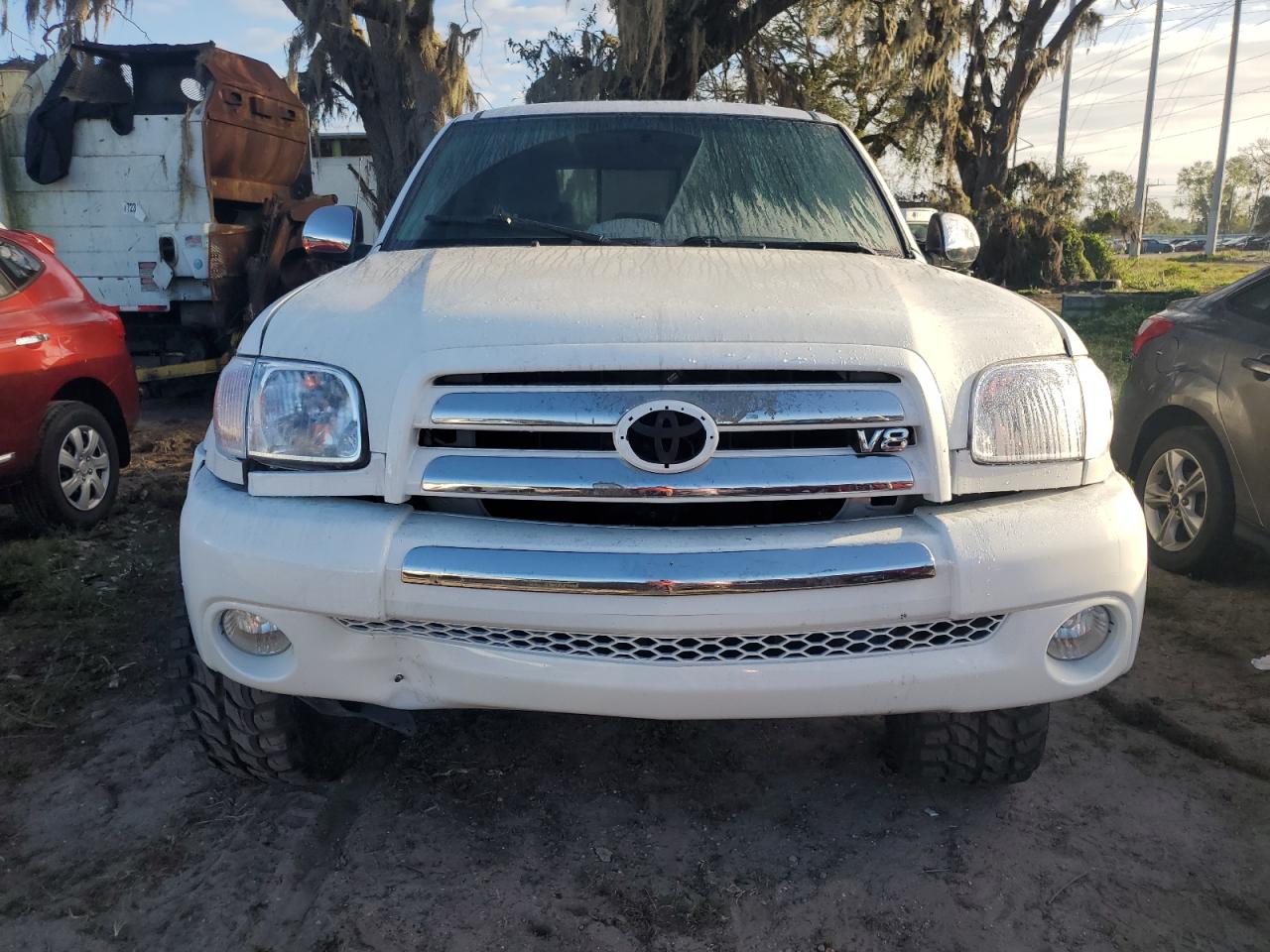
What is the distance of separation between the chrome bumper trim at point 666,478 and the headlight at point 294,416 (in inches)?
9.1

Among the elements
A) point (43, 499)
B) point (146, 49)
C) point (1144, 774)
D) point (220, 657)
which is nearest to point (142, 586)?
point (43, 499)

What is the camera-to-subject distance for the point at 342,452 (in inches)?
88.9

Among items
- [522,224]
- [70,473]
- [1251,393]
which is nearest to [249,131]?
[70,473]

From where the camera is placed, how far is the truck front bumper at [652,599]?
6.84 ft

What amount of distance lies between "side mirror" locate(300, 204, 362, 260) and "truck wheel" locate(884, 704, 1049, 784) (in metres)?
2.54

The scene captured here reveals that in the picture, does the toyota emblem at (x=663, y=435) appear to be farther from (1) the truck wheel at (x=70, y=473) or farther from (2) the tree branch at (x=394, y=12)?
(2) the tree branch at (x=394, y=12)

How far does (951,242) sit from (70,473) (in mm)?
4392

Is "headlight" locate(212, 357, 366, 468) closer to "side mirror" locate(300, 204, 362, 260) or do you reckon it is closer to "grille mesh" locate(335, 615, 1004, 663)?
"grille mesh" locate(335, 615, 1004, 663)

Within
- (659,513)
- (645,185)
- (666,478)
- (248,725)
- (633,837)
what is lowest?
(633,837)

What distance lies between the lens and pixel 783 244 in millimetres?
3289

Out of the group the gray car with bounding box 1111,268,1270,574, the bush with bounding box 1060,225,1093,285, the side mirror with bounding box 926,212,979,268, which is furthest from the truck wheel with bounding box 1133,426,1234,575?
the bush with bounding box 1060,225,1093,285

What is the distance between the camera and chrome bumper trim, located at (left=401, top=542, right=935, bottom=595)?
206 cm

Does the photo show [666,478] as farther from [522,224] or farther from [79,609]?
[79,609]

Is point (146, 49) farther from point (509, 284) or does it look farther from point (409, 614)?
point (409, 614)
